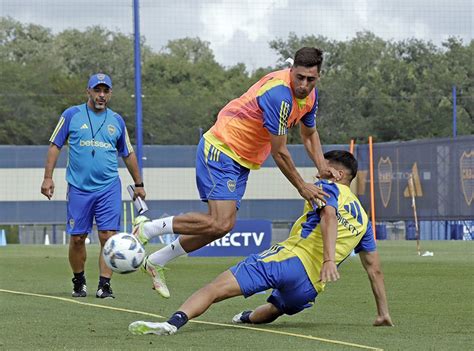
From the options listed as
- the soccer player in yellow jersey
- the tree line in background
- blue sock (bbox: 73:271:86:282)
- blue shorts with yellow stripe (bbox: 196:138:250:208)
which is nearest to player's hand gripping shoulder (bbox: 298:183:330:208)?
the soccer player in yellow jersey

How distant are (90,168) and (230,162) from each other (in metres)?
3.06

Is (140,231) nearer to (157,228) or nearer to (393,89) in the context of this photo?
(157,228)

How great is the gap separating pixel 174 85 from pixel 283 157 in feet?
216

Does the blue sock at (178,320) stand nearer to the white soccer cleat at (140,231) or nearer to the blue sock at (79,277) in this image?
the white soccer cleat at (140,231)

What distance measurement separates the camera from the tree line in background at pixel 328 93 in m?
56.9

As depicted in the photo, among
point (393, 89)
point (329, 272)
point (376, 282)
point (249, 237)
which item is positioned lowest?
point (249, 237)

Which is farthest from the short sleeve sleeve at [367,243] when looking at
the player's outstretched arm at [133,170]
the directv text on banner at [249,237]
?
the directv text on banner at [249,237]

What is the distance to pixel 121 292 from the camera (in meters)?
12.3

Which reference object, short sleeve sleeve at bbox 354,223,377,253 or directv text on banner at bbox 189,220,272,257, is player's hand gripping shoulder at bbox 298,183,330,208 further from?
directv text on banner at bbox 189,220,272,257

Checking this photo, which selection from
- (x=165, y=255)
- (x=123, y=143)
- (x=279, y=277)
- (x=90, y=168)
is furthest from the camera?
(x=123, y=143)

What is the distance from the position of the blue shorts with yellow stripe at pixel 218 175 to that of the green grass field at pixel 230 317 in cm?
93

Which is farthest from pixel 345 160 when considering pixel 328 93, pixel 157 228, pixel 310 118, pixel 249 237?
pixel 328 93

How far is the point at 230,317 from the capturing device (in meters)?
9.50

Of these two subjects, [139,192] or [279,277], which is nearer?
[279,277]
